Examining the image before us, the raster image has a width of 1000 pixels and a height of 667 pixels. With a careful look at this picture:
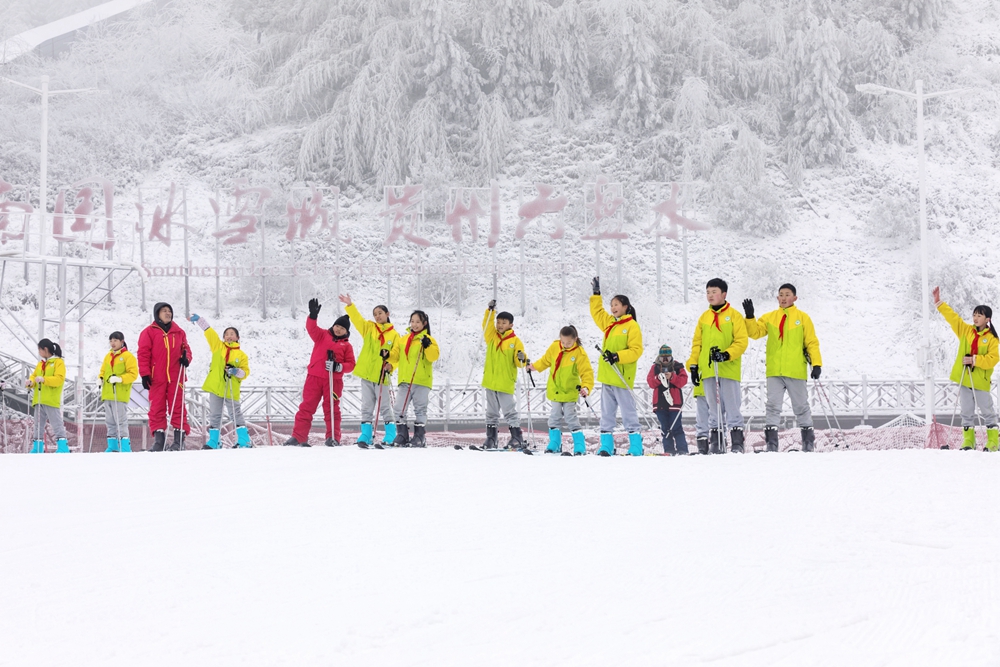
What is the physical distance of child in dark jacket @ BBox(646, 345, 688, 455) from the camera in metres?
10.7

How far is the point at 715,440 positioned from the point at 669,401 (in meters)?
1.32

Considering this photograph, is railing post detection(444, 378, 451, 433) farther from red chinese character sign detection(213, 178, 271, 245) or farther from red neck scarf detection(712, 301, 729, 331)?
red neck scarf detection(712, 301, 729, 331)

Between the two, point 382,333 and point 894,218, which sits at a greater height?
point 894,218

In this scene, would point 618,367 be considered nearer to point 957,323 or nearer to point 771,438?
point 771,438

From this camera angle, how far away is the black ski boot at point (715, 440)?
29.7ft

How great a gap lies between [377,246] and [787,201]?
15.1 m

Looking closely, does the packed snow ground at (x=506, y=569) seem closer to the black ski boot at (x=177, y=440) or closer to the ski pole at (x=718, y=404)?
the ski pole at (x=718, y=404)

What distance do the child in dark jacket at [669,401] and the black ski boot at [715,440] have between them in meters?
1.12

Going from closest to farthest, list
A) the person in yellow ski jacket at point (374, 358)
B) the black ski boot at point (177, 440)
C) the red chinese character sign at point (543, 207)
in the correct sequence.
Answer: the person in yellow ski jacket at point (374, 358), the black ski boot at point (177, 440), the red chinese character sign at point (543, 207)

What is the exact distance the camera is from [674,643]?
3191 mm

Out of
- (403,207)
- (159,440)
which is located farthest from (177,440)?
(403,207)

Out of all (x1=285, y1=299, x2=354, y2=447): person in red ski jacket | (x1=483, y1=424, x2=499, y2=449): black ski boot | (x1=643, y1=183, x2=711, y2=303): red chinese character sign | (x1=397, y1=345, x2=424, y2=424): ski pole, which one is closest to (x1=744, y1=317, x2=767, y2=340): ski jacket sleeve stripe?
(x1=483, y1=424, x2=499, y2=449): black ski boot

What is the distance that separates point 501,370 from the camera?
982cm

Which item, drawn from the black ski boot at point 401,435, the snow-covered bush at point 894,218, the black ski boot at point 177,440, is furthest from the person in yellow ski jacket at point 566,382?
the snow-covered bush at point 894,218
